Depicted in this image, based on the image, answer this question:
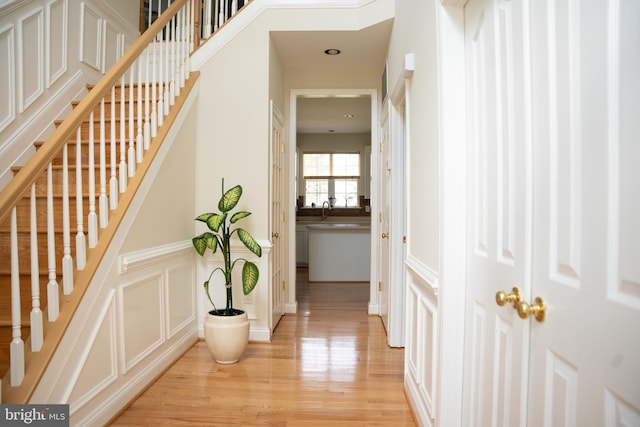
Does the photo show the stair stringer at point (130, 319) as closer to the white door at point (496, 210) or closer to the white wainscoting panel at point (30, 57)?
the white wainscoting panel at point (30, 57)

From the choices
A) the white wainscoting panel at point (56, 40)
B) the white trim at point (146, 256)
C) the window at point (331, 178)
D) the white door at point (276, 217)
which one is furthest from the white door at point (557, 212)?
the window at point (331, 178)

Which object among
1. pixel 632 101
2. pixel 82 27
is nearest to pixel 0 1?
pixel 82 27

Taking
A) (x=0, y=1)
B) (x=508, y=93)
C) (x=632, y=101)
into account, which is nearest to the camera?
(x=632, y=101)

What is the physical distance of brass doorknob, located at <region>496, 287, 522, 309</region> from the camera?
3.66 feet

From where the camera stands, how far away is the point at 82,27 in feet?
11.1

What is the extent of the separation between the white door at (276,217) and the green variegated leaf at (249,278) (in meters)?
0.64

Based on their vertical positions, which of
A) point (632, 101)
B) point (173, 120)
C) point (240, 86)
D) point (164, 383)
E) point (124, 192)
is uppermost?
point (240, 86)

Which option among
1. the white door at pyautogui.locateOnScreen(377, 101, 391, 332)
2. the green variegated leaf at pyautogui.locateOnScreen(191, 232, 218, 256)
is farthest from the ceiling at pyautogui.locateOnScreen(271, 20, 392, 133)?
the green variegated leaf at pyautogui.locateOnScreen(191, 232, 218, 256)

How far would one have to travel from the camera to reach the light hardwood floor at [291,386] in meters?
2.13

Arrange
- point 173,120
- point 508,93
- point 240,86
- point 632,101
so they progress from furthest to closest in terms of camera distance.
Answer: point 240,86
point 173,120
point 508,93
point 632,101

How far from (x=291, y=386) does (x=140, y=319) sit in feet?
3.57

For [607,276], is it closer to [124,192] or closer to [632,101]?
[632,101]

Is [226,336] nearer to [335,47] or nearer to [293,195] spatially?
[293,195]

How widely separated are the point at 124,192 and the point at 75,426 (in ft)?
4.13
